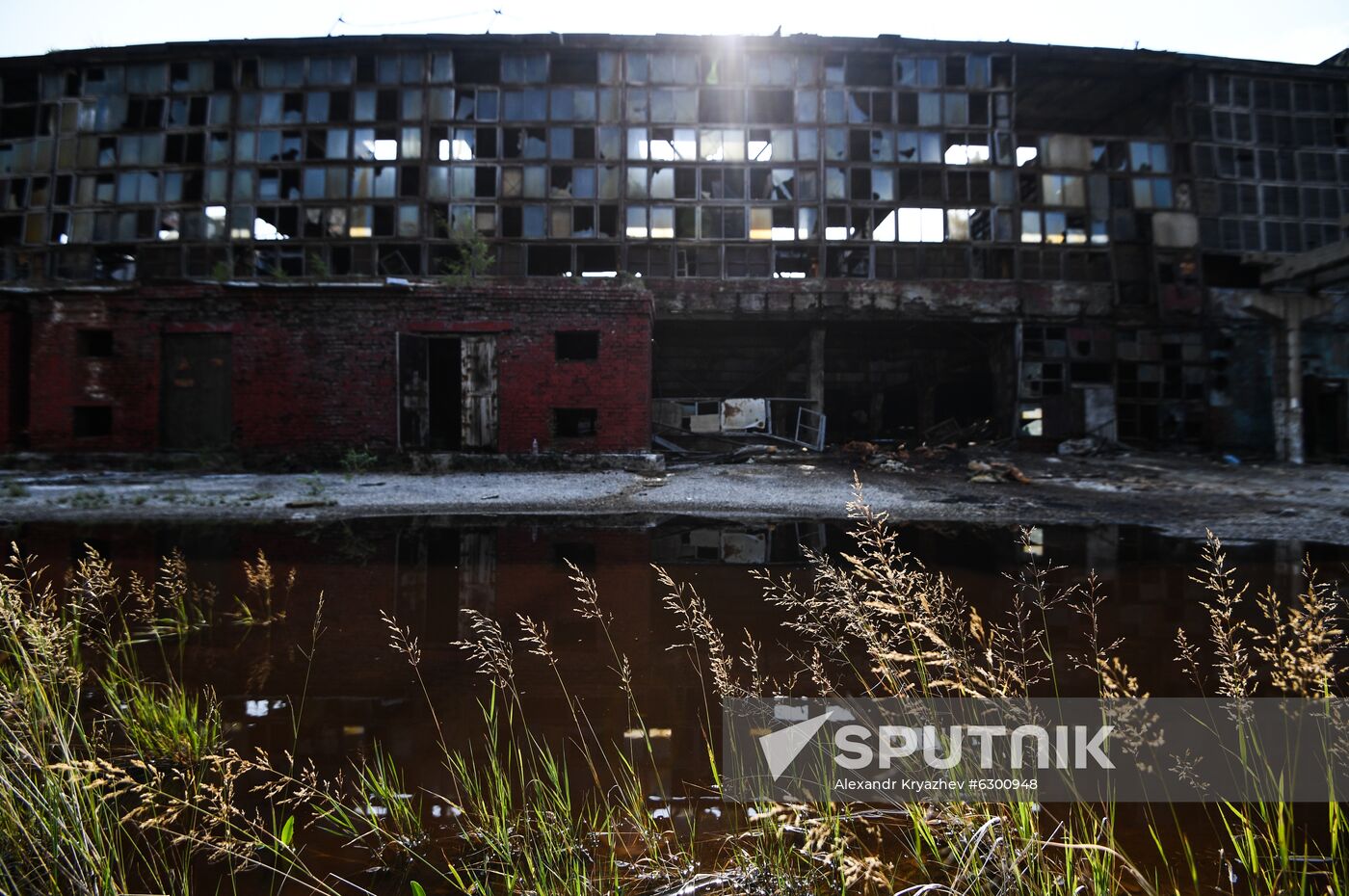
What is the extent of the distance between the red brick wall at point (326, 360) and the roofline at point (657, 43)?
998cm

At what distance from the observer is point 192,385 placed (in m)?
12.4

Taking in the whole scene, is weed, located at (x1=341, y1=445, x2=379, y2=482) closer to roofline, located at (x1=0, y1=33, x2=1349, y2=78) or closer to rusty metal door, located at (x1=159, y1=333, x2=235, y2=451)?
rusty metal door, located at (x1=159, y1=333, x2=235, y2=451)

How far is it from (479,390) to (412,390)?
1.29 m

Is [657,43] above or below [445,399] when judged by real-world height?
Answer: above

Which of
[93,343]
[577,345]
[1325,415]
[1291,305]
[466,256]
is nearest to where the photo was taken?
[93,343]

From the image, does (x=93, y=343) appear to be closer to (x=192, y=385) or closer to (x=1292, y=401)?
(x=192, y=385)

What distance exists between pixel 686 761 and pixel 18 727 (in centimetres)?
217

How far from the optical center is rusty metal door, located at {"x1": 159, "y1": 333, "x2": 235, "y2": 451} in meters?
12.4

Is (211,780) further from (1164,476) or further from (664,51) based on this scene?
(664,51)

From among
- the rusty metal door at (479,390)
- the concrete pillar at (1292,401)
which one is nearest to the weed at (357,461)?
the rusty metal door at (479,390)

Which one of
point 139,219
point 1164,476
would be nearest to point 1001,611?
point 1164,476

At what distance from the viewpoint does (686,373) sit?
795 inches

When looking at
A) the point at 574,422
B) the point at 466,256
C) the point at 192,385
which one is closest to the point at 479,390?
the point at 574,422

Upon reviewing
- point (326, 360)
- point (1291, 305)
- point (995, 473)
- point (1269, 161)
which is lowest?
point (995, 473)
